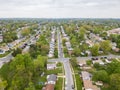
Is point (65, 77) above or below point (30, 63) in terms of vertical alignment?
below

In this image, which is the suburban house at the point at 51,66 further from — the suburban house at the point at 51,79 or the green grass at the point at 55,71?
the suburban house at the point at 51,79

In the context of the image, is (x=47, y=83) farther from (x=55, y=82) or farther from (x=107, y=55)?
(x=107, y=55)

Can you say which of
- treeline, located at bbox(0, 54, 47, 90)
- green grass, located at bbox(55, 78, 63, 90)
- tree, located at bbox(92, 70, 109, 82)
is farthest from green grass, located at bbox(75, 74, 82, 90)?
treeline, located at bbox(0, 54, 47, 90)

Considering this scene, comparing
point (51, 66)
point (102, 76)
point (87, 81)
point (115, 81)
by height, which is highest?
point (115, 81)

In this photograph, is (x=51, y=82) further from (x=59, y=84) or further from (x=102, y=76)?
(x=102, y=76)

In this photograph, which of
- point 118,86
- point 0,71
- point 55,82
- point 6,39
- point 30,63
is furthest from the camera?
point 6,39

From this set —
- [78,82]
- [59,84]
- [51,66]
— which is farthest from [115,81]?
[51,66]

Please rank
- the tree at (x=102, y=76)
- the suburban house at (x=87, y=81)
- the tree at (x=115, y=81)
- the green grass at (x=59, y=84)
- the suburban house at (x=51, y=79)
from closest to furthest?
the tree at (x=115, y=81), the suburban house at (x=87, y=81), the green grass at (x=59, y=84), the tree at (x=102, y=76), the suburban house at (x=51, y=79)

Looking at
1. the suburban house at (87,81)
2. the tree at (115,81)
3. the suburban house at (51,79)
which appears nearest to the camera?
the tree at (115,81)

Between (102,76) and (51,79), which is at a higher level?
(102,76)

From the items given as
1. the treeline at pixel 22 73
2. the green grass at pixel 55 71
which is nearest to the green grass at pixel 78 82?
the green grass at pixel 55 71

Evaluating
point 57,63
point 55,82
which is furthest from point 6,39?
point 55,82
